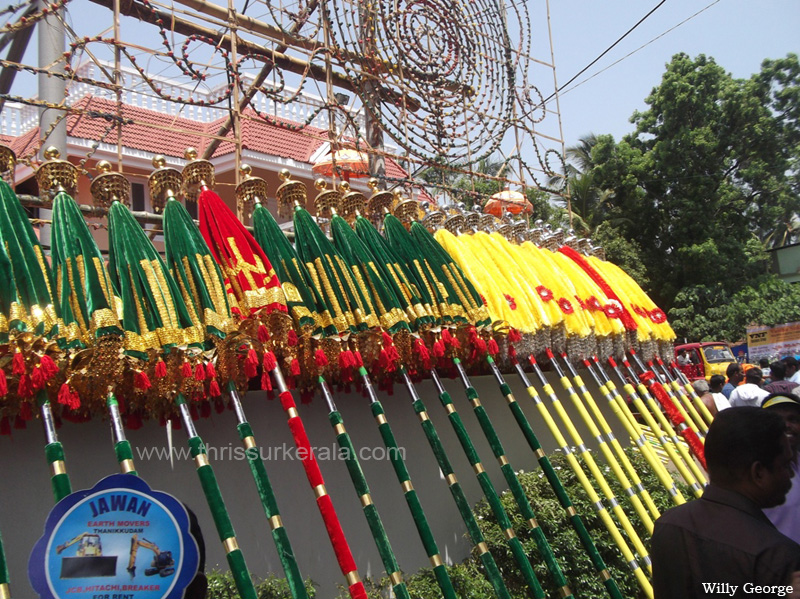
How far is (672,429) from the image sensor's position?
5.31m

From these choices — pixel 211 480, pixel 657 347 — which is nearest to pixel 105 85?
pixel 211 480

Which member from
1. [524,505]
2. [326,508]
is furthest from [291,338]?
[524,505]

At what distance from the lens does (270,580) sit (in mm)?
3248

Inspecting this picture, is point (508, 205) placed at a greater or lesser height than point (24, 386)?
greater

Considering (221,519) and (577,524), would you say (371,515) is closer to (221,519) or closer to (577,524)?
(221,519)

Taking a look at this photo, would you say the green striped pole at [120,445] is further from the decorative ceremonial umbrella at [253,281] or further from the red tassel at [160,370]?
the decorative ceremonial umbrella at [253,281]

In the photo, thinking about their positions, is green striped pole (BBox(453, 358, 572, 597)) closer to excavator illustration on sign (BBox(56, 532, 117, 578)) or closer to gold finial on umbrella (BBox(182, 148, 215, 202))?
gold finial on umbrella (BBox(182, 148, 215, 202))

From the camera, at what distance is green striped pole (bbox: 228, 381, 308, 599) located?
2.68m

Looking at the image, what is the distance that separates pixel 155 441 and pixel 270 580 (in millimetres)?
806

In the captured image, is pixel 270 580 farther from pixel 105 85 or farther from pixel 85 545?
pixel 105 85

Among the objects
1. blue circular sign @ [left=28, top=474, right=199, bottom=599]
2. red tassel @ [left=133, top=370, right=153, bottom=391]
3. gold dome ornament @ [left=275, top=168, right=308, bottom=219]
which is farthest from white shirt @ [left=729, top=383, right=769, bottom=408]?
blue circular sign @ [left=28, top=474, right=199, bottom=599]

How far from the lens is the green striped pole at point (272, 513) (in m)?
2.68

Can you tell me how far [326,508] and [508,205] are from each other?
16.3ft

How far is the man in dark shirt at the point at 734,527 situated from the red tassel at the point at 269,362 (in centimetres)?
169
